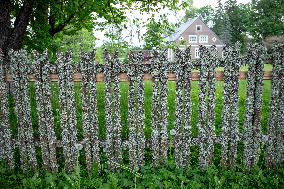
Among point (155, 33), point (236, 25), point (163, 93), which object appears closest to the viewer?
point (163, 93)

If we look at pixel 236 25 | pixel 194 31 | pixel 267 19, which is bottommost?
pixel 194 31

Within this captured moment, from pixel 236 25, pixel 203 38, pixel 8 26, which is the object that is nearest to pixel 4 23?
pixel 8 26

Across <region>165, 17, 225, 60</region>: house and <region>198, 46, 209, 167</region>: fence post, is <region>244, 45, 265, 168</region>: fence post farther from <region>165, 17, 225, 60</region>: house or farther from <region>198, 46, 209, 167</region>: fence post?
<region>165, 17, 225, 60</region>: house

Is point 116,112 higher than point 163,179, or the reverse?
point 116,112

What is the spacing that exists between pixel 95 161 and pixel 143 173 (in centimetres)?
101

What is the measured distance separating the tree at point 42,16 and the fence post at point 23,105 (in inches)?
141

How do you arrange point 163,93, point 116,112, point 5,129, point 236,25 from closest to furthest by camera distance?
1. point 163,93
2. point 116,112
3. point 5,129
4. point 236,25

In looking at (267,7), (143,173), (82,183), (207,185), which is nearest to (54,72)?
(82,183)

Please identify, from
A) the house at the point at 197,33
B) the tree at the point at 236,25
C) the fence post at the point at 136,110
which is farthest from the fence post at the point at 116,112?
the tree at the point at 236,25

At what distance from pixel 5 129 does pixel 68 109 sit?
1.62 m

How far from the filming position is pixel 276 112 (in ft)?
18.4

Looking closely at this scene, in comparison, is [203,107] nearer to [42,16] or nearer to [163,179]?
[163,179]

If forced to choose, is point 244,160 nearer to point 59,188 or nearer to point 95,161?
point 95,161

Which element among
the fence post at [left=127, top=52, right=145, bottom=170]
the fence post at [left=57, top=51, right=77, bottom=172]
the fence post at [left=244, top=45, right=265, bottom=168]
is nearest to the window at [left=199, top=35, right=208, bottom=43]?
the fence post at [left=244, top=45, right=265, bottom=168]
